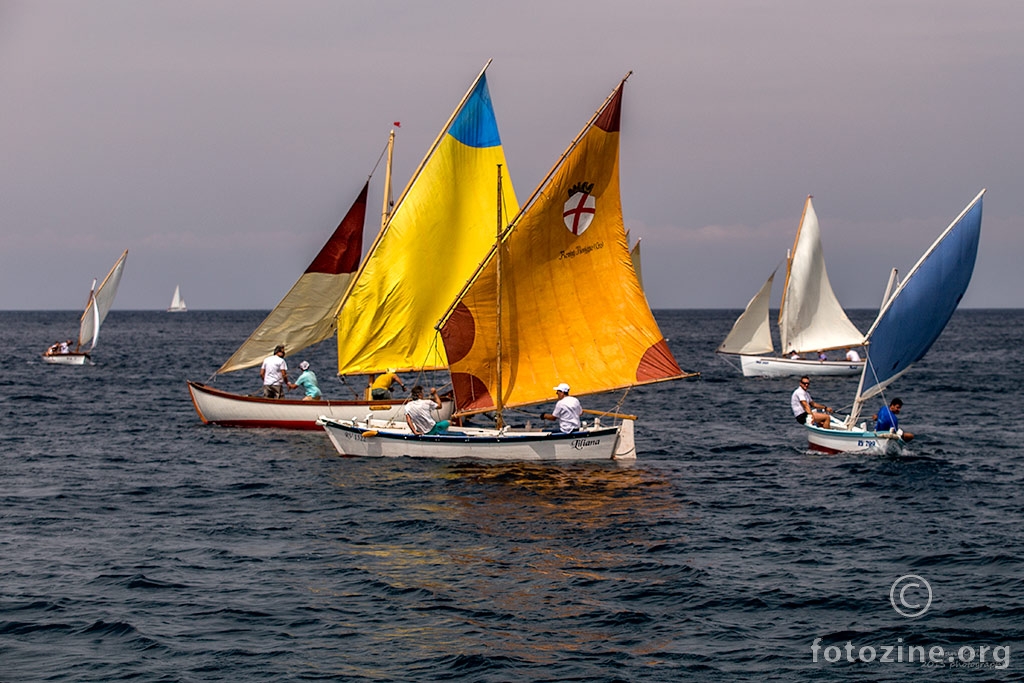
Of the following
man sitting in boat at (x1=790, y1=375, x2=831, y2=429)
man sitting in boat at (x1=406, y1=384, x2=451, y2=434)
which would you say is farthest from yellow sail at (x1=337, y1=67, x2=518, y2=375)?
man sitting in boat at (x1=790, y1=375, x2=831, y2=429)

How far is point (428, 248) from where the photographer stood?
120 ft

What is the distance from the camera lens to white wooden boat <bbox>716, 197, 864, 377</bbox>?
70000 mm

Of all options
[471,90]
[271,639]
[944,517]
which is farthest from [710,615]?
[471,90]

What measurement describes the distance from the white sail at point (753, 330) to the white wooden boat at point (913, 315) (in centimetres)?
3895

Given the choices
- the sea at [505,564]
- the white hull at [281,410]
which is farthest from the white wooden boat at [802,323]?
the white hull at [281,410]

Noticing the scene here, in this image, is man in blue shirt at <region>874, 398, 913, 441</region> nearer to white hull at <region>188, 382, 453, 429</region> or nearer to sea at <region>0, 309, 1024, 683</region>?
sea at <region>0, 309, 1024, 683</region>

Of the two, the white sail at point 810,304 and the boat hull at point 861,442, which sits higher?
the white sail at point 810,304

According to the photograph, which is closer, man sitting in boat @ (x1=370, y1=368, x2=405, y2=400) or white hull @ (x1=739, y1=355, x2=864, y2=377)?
man sitting in boat @ (x1=370, y1=368, x2=405, y2=400)

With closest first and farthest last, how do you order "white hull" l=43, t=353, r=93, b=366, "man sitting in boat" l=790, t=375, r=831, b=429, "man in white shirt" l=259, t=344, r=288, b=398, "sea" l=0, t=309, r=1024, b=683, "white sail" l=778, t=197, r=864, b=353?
"sea" l=0, t=309, r=1024, b=683, "man sitting in boat" l=790, t=375, r=831, b=429, "man in white shirt" l=259, t=344, r=288, b=398, "white sail" l=778, t=197, r=864, b=353, "white hull" l=43, t=353, r=93, b=366

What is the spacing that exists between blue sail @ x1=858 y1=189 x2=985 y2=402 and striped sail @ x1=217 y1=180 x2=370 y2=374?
1829 cm

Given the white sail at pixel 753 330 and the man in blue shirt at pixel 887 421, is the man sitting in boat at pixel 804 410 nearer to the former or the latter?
the man in blue shirt at pixel 887 421

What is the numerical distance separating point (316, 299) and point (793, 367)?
43.3 metres

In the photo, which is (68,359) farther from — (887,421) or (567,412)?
(887,421)

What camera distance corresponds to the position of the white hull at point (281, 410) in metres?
36.9
